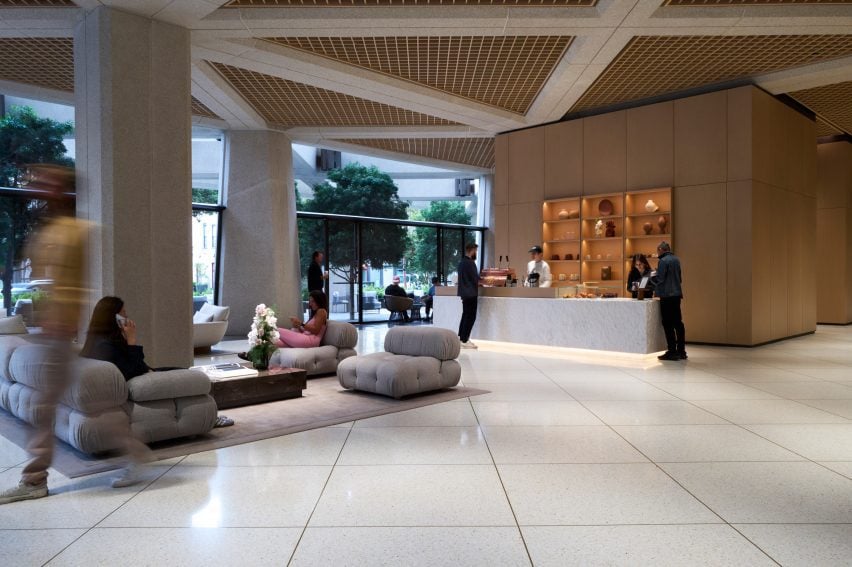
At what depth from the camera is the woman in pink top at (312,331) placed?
695 centimetres

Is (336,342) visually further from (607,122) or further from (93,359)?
(607,122)

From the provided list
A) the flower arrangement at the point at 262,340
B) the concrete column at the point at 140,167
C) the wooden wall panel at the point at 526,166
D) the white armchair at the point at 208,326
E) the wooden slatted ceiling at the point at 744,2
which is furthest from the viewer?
the wooden wall panel at the point at 526,166

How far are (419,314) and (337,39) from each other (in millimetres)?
9864

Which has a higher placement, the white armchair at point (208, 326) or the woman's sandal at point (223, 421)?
the white armchair at point (208, 326)

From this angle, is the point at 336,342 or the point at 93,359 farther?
the point at 336,342

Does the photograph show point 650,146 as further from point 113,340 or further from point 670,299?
point 113,340

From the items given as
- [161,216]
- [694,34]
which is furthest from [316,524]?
[694,34]

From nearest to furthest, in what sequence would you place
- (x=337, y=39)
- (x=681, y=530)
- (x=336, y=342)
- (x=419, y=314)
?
(x=681, y=530) → (x=336, y=342) → (x=337, y=39) → (x=419, y=314)

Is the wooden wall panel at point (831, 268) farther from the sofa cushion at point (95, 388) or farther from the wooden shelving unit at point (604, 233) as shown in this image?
the sofa cushion at point (95, 388)

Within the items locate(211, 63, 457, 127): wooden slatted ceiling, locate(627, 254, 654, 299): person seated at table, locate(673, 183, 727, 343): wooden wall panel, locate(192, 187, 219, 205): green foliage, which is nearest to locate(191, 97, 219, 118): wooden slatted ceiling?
locate(211, 63, 457, 127): wooden slatted ceiling

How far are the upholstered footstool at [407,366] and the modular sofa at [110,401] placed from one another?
1.71 meters

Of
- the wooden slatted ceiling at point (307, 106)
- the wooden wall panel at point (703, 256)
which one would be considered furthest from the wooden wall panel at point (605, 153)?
the wooden slatted ceiling at point (307, 106)

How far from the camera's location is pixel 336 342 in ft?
23.4

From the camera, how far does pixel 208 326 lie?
923cm
